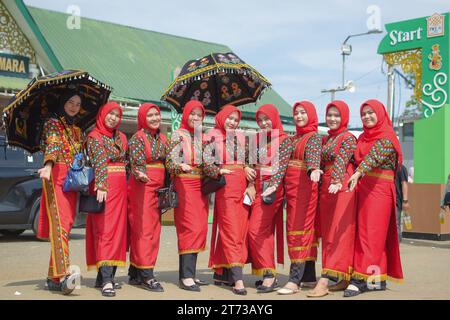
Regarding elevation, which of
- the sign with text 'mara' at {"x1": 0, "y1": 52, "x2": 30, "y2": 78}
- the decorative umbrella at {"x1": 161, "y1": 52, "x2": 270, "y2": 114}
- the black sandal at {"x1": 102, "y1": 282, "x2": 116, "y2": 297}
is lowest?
the black sandal at {"x1": 102, "y1": 282, "x2": 116, "y2": 297}

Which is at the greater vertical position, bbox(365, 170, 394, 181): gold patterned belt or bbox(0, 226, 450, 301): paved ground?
bbox(365, 170, 394, 181): gold patterned belt

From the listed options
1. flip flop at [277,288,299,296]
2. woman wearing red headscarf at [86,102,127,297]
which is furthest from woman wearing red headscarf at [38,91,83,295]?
flip flop at [277,288,299,296]

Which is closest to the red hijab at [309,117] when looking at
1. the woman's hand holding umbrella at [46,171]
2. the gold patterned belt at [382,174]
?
the gold patterned belt at [382,174]

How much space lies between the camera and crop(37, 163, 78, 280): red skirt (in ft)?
20.1

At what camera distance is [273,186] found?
251 inches

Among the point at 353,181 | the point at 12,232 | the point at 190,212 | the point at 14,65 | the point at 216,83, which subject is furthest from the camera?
the point at 14,65

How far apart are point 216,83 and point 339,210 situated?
7.59ft

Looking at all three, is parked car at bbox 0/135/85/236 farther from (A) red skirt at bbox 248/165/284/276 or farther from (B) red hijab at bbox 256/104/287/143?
(B) red hijab at bbox 256/104/287/143

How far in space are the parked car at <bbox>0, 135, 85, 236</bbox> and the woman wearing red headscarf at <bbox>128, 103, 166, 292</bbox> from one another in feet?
14.1

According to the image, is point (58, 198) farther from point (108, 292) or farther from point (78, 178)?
point (108, 292)

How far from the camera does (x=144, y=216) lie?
642cm

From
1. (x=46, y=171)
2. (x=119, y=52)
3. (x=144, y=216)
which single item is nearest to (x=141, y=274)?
(x=144, y=216)

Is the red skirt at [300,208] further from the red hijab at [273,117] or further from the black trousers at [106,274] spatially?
the black trousers at [106,274]

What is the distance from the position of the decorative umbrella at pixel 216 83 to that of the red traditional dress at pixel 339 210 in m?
1.17
